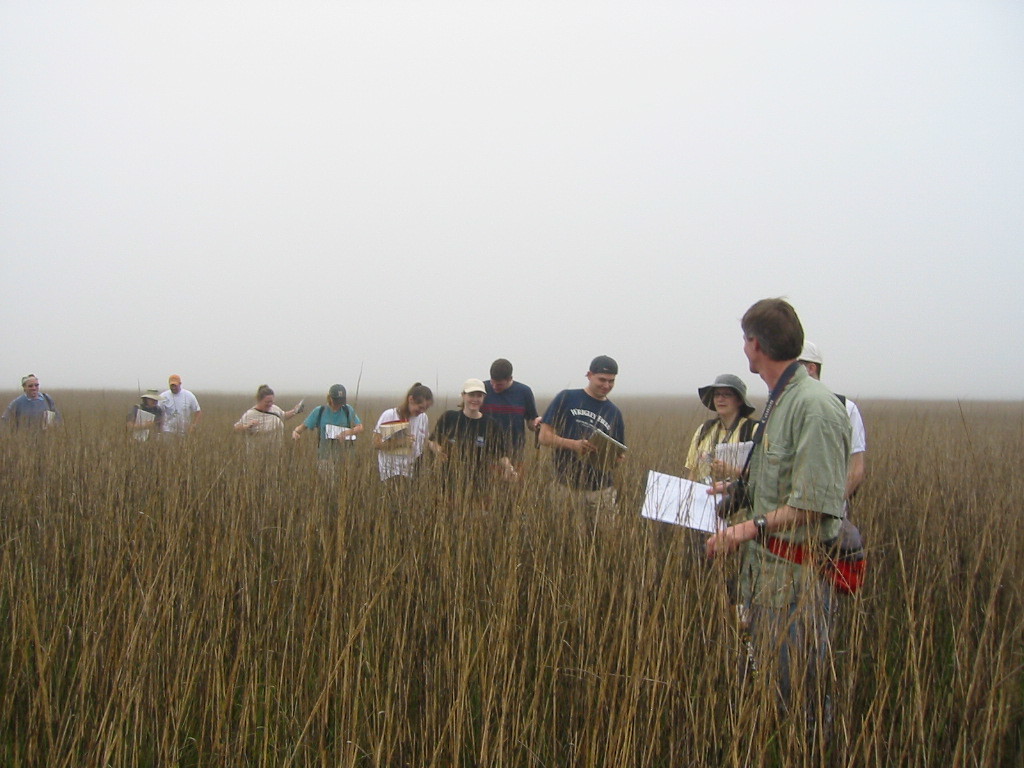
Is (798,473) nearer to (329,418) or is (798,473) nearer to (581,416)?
(581,416)

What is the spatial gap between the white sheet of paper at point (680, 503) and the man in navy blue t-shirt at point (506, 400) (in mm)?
2418

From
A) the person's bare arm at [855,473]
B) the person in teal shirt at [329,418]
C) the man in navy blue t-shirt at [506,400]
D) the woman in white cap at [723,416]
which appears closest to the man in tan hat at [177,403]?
the person in teal shirt at [329,418]

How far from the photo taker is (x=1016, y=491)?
12.4 feet

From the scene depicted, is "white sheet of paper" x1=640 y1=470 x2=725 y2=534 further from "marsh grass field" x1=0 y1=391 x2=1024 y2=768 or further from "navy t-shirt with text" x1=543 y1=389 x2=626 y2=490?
"navy t-shirt with text" x1=543 y1=389 x2=626 y2=490

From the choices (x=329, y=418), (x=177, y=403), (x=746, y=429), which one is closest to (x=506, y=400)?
(x=329, y=418)

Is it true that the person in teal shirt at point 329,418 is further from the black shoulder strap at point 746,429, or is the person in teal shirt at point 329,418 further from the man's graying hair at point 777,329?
the man's graying hair at point 777,329

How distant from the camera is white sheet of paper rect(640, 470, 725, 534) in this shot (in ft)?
6.43

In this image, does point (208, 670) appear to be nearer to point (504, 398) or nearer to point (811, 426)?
point (811, 426)

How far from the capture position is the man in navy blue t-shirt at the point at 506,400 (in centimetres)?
462

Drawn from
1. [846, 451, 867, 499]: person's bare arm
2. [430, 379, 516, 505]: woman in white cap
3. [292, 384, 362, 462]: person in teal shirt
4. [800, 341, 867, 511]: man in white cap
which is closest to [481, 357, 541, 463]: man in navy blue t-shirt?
[430, 379, 516, 505]: woman in white cap

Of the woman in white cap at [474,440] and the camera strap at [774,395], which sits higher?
the camera strap at [774,395]

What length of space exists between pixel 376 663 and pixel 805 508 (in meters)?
1.14

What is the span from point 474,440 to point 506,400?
0.76 metres

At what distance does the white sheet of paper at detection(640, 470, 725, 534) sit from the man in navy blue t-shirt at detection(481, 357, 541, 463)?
2.42m
